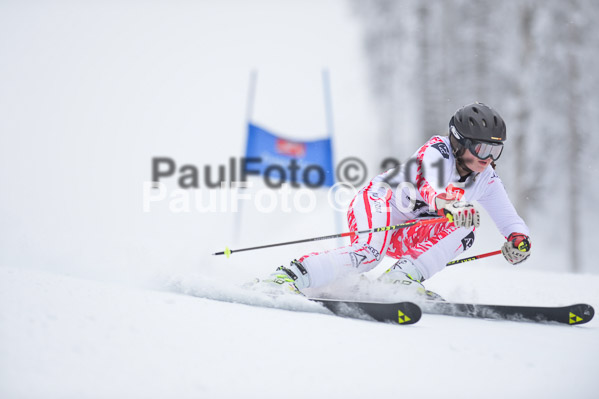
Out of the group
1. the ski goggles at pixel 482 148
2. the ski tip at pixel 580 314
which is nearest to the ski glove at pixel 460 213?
the ski goggles at pixel 482 148

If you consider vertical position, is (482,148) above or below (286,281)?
above

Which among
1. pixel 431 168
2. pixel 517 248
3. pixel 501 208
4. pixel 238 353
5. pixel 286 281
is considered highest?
pixel 431 168

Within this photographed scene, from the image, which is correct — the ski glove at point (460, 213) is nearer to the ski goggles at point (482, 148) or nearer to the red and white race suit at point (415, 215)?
the red and white race suit at point (415, 215)

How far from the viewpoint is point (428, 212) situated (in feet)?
11.5

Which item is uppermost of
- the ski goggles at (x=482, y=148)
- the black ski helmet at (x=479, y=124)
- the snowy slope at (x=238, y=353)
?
the black ski helmet at (x=479, y=124)

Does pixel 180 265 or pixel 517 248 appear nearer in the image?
pixel 517 248

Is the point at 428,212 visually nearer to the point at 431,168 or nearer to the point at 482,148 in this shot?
the point at 431,168

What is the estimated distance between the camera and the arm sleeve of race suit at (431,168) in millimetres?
3076

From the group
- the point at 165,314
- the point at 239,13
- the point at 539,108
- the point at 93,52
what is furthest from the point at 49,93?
the point at 239,13

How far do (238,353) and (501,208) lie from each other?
2514mm

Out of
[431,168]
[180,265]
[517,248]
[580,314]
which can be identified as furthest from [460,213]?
[180,265]

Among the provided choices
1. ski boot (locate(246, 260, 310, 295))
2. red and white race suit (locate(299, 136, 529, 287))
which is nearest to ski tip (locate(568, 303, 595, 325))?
red and white race suit (locate(299, 136, 529, 287))

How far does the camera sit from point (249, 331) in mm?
2014

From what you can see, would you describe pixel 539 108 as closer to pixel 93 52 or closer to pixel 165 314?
pixel 165 314
